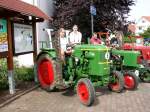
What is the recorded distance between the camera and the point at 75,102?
28.3 ft

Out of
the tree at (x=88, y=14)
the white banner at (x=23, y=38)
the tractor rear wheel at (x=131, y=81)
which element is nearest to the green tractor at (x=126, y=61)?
the tractor rear wheel at (x=131, y=81)

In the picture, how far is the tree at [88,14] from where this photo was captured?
1830 cm

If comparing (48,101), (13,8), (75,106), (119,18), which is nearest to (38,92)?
(48,101)

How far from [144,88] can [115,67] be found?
1144mm

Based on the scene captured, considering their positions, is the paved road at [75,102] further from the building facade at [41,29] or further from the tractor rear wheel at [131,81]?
the building facade at [41,29]

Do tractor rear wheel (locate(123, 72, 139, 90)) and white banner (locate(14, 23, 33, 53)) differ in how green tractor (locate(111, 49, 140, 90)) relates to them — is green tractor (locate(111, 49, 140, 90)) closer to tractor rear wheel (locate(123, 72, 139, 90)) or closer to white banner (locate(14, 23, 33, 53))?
tractor rear wheel (locate(123, 72, 139, 90))

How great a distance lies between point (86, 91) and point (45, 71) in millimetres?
2306

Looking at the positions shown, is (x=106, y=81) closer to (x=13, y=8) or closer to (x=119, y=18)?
(x=13, y=8)

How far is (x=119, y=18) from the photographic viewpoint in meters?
19.5

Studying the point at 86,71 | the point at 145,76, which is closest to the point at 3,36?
the point at 86,71

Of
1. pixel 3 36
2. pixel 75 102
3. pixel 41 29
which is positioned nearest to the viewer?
pixel 75 102

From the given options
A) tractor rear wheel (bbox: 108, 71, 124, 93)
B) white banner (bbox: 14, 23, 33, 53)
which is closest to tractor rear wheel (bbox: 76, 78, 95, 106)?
tractor rear wheel (bbox: 108, 71, 124, 93)

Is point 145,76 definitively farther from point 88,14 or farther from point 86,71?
point 88,14

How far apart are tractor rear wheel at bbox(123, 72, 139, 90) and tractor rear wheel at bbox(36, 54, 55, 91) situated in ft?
7.51
